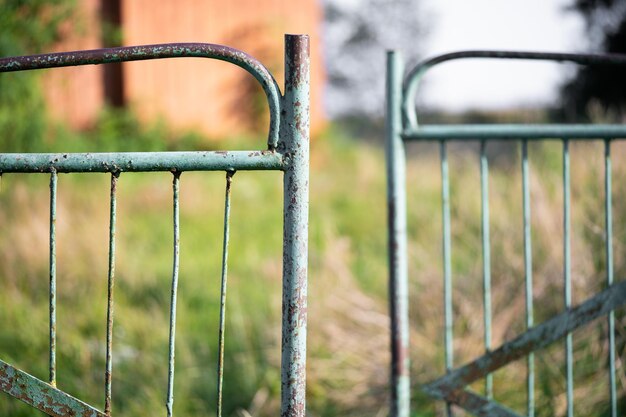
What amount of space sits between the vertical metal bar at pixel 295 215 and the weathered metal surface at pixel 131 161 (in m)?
0.05

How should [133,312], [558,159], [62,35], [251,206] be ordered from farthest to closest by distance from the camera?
[251,206], [62,35], [558,159], [133,312]

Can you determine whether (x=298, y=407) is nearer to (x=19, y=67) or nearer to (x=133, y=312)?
(x=19, y=67)

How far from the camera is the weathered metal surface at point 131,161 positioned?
152cm

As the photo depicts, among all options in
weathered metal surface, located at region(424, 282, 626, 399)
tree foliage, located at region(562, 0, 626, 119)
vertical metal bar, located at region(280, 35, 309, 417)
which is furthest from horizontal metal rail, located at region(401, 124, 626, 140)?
tree foliage, located at region(562, 0, 626, 119)

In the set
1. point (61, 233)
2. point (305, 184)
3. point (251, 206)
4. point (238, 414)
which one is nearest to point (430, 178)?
point (251, 206)

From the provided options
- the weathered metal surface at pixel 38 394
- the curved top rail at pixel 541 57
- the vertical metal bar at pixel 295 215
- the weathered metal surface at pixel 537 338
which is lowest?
the weathered metal surface at pixel 537 338

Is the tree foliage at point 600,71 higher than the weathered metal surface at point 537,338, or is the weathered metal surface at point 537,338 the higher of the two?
the tree foliage at point 600,71

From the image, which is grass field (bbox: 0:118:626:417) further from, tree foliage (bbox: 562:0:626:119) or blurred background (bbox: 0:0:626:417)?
tree foliage (bbox: 562:0:626:119)

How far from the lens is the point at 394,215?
254 centimetres

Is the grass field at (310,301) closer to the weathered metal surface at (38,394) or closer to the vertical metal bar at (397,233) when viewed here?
the vertical metal bar at (397,233)

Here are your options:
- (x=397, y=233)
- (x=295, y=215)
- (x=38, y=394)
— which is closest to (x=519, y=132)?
(x=397, y=233)

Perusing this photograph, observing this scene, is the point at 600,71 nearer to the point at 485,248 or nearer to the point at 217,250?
the point at 217,250

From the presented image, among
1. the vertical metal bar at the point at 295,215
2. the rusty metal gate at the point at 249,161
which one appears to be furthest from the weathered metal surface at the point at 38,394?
the vertical metal bar at the point at 295,215

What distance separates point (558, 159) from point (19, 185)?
4.94 metres
